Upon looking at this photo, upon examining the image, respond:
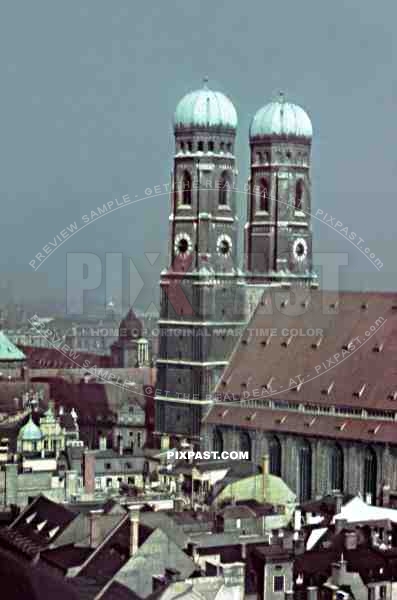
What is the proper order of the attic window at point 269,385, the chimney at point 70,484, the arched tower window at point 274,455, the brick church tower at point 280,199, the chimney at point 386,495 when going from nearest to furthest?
the chimney at point 70,484, the chimney at point 386,495, the arched tower window at point 274,455, the attic window at point 269,385, the brick church tower at point 280,199

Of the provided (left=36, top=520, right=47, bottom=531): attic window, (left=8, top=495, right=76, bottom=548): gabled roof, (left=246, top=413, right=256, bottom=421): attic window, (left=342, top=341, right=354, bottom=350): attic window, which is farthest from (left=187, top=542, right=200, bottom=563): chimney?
(left=342, top=341, right=354, bottom=350): attic window

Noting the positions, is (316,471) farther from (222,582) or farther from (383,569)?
(222,582)

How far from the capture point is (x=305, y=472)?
64875 mm

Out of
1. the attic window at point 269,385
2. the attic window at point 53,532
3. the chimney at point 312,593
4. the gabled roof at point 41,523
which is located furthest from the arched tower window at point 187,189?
the chimney at point 312,593

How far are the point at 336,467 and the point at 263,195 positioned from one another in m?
21.7

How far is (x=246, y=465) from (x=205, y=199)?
17.3 meters

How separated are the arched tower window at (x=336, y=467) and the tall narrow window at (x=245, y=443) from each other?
19.0ft

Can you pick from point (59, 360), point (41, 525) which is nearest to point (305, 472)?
point (41, 525)

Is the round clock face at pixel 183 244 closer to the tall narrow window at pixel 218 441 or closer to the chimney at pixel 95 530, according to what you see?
the tall narrow window at pixel 218 441

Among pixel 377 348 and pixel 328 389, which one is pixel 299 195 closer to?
pixel 377 348

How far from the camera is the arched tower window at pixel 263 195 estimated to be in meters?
76.9

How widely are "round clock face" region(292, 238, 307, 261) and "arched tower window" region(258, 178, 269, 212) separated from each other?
300 centimetres

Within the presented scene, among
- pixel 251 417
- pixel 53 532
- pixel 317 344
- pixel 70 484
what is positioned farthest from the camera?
pixel 317 344

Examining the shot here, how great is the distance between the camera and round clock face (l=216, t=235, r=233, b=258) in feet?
238
